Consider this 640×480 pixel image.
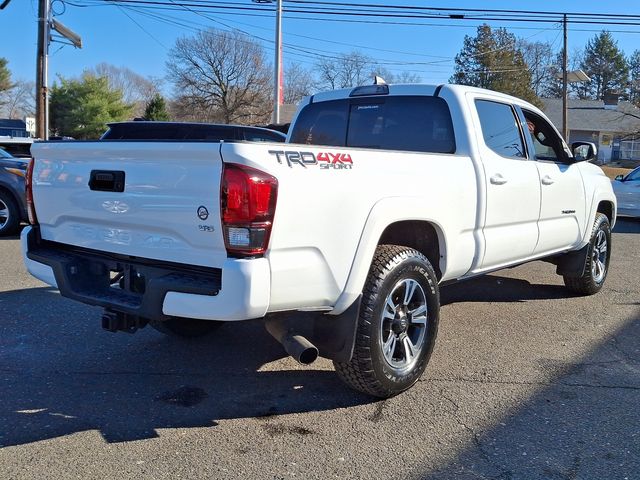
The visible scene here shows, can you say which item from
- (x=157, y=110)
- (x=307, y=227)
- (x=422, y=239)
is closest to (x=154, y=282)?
(x=307, y=227)

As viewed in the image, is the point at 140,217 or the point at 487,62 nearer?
Answer: the point at 140,217

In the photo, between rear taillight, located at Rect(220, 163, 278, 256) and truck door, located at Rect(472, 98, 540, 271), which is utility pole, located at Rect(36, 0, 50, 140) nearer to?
truck door, located at Rect(472, 98, 540, 271)

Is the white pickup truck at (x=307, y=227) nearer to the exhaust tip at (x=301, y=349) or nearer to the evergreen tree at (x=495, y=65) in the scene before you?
the exhaust tip at (x=301, y=349)

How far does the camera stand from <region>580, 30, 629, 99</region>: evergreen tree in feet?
247

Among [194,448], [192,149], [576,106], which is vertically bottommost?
[194,448]

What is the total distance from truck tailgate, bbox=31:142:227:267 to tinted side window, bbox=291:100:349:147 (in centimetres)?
235

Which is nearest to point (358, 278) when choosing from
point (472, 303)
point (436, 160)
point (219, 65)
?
point (436, 160)

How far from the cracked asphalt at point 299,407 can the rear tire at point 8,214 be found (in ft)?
16.5

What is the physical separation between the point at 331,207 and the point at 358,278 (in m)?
0.47

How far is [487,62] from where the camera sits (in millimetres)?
54312

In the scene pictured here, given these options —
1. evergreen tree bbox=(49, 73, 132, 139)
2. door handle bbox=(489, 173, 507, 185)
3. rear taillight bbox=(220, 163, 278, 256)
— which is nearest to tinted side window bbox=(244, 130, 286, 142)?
door handle bbox=(489, 173, 507, 185)

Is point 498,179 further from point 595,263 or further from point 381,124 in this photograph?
point 595,263

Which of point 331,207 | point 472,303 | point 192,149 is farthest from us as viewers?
point 472,303

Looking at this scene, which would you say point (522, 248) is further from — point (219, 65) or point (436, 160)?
point (219, 65)
